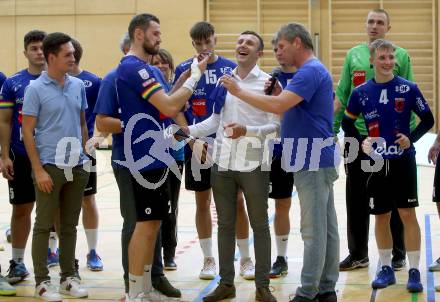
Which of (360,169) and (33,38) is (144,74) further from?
(360,169)

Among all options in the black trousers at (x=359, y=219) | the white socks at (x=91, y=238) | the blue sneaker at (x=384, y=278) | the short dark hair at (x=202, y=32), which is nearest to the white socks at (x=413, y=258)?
the blue sneaker at (x=384, y=278)

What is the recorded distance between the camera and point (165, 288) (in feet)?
17.3

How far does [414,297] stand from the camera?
5199 millimetres

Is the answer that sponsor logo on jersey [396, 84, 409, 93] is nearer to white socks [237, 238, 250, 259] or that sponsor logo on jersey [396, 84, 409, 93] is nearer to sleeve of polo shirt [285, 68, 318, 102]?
sleeve of polo shirt [285, 68, 318, 102]

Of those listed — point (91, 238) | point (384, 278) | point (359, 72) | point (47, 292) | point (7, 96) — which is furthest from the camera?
point (91, 238)

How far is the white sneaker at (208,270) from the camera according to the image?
5855 mm

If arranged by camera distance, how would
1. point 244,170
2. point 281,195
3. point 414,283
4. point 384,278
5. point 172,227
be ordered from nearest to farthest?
point 244,170 < point 414,283 < point 384,278 < point 281,195 < point 172,227

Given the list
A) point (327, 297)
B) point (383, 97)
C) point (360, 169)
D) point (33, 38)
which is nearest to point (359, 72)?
point (383, 97)

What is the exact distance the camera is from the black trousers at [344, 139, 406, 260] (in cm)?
614

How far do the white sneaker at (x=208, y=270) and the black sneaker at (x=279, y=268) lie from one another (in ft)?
1.58

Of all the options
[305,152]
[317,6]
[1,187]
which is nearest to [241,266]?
[305,152]

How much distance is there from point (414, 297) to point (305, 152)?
57.0 inches

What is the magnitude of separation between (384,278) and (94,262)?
2482mm

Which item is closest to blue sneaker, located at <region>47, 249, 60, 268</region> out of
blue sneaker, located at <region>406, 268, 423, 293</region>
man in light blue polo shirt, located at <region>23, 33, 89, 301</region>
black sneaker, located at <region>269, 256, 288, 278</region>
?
man in light blue polo shirt, located at <region>23, 33, 89, 301</region>
